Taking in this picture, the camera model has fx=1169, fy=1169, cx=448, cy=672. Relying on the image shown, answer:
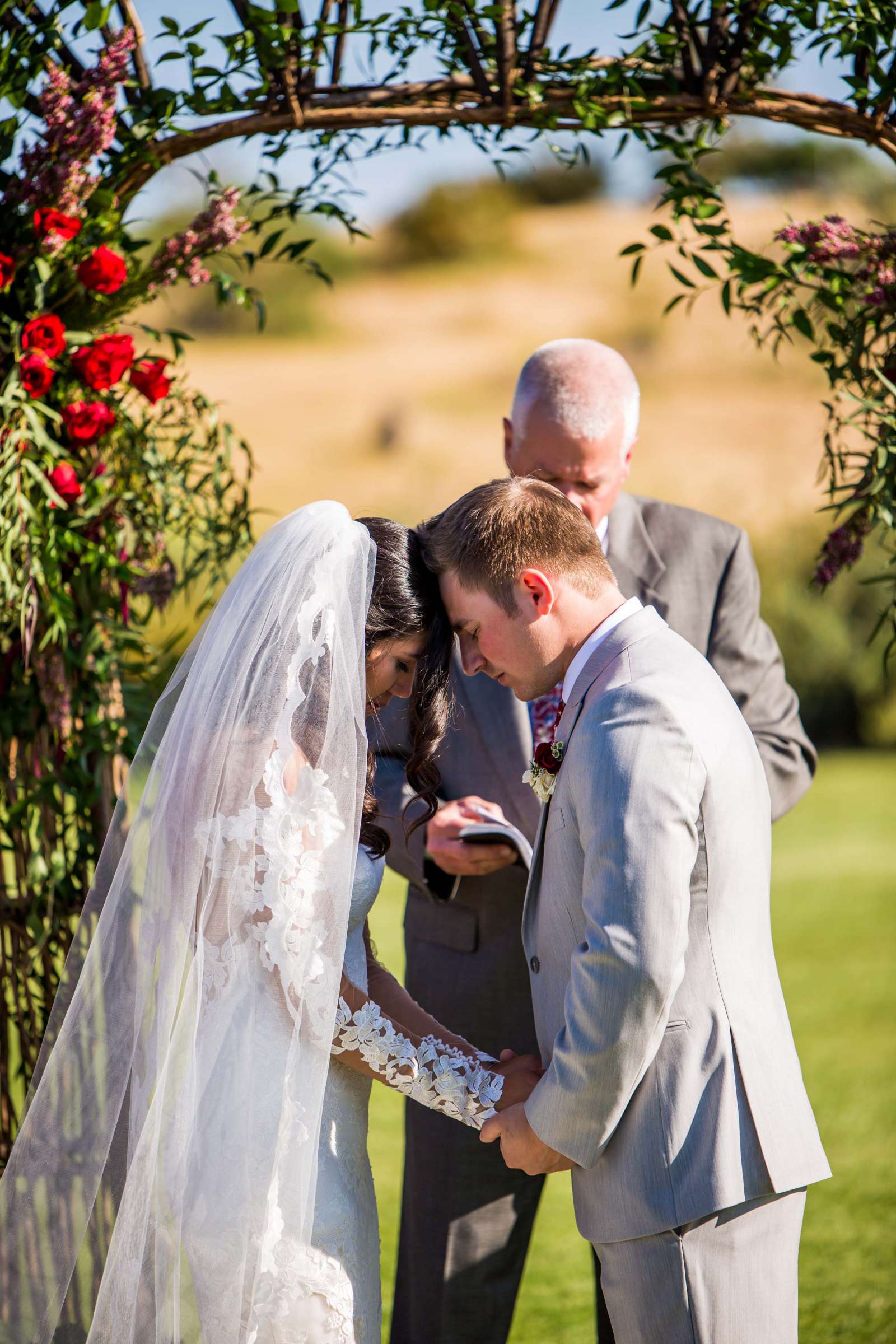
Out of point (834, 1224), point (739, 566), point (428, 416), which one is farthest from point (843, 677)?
point (428, 416)

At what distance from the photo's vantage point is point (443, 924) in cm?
312

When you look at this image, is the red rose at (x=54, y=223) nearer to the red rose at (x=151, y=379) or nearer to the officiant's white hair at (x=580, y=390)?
the red rose at (x=151, y=379)

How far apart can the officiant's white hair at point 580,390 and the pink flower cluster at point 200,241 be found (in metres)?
0.81

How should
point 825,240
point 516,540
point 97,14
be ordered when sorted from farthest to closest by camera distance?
1. point 825,240
2. point 97,14
3. point 516,540

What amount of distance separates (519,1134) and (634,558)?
162cm

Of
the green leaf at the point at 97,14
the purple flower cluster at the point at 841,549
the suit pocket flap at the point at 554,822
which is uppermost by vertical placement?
the green leaf at the point at 97,14

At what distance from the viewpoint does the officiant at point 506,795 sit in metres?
3.01

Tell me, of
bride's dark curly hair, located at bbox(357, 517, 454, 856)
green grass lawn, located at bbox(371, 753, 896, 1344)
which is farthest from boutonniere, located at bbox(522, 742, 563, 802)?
green grass lawn, located at bbox(371, 753, 896, 1344)

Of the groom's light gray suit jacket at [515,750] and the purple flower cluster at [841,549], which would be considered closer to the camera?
the purple flower cluster at [841,549]

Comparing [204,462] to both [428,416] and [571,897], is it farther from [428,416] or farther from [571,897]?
[428,416]

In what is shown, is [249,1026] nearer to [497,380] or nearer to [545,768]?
[545,768]

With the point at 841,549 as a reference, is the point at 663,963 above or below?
below

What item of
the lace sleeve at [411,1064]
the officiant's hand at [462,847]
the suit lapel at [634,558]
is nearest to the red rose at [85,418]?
the officiant's hand at [462,847]

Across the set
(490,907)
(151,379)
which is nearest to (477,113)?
(151,379)
